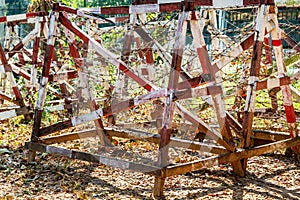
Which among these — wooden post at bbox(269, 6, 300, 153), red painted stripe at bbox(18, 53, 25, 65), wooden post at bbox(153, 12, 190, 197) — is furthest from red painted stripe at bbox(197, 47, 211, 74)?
red painted stripe at bbox(18, 53, 25, 65)

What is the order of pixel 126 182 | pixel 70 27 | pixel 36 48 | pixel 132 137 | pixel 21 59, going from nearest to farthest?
1. pixel 126 182
2. pixel 70 27
3. pixel 132 137
4. pixel 36 48
5. pixel 21 59

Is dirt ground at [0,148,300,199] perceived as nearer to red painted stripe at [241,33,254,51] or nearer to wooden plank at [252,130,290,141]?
wooden plank at [252,130,290,141]

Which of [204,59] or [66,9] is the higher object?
[66,9]

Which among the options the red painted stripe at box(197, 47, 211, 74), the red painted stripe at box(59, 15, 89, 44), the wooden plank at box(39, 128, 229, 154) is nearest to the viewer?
the red painted stripe at box(197, 47, 211, 74)

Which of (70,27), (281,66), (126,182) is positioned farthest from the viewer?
(70,27)

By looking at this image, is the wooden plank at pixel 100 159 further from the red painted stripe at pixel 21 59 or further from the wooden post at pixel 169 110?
the red painted stripe at pixel 21 59

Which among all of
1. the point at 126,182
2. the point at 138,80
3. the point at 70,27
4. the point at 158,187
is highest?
the point at 70,27

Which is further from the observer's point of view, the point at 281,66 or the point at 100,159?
the point at 281,66

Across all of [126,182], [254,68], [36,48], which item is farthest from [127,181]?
[36,48]

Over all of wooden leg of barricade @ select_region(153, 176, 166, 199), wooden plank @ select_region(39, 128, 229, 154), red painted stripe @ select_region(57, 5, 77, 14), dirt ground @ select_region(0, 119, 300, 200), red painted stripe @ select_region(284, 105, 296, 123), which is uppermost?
red painted stripe @ select_region(57, 5, 77, 14)

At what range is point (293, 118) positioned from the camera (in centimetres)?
541

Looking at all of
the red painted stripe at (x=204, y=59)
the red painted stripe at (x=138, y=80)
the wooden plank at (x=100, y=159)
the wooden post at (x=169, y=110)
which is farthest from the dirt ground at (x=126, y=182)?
the red painted stripe at (x=204, y=59)

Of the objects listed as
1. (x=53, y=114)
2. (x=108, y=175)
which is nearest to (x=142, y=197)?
Answer: (x=108, y=175)

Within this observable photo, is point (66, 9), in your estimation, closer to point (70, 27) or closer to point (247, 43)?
point (70, 27)
